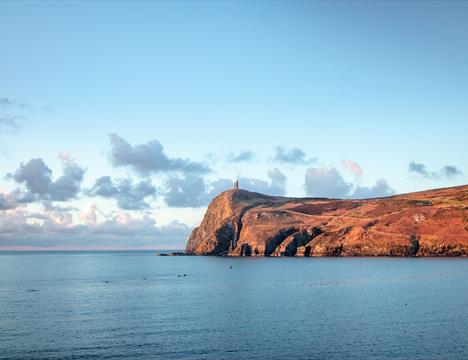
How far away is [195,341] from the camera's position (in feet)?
219

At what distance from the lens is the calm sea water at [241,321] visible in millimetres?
62000

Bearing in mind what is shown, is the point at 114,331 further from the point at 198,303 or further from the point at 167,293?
the point at 167,293

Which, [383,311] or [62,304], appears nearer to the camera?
[383,311]

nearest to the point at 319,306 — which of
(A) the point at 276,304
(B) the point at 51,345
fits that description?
(A) the point at 276,304

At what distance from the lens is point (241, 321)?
80.8 m

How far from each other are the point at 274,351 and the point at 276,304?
3740cm

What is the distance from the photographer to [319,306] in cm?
9506

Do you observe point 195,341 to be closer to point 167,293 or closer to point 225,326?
point 225,326

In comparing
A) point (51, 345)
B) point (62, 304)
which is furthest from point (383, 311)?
point (62, 304)

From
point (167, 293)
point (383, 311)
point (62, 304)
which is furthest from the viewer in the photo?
point (167, 293)

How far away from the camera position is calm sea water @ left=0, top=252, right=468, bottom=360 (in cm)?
6200

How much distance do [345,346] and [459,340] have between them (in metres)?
15.6

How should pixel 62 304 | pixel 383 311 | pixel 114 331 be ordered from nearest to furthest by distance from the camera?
1. pixel 114 331
2. pixel 383 311
3. pixel 62 304

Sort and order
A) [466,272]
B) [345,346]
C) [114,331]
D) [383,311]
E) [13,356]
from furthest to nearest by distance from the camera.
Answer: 1. [466,272]
2. [383,311]
3. [114,331]
4. [345,346]
5. [13,356]
